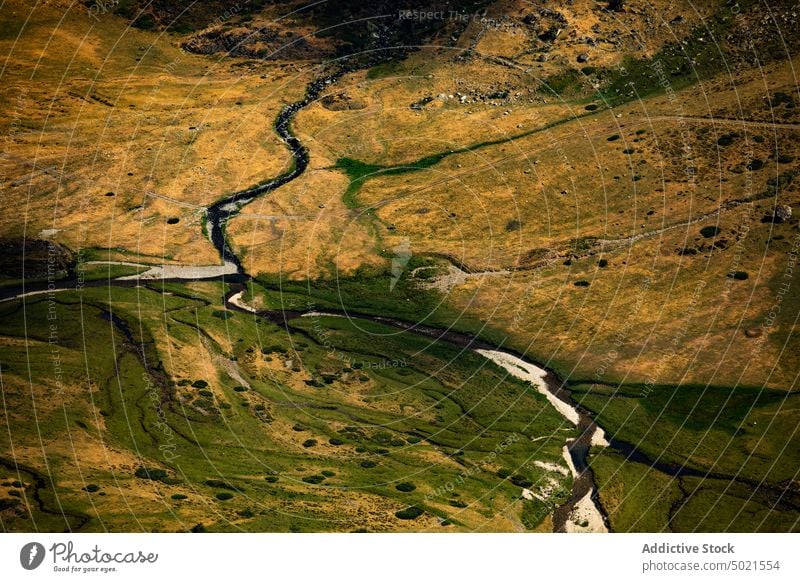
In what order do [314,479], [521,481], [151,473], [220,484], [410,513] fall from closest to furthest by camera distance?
[410,513], [220,484], [151,473], [314,479], [521,481]

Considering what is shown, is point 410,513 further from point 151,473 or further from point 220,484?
point 151,473

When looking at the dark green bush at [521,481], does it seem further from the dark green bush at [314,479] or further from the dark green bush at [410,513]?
the dark green bush at [314,479]

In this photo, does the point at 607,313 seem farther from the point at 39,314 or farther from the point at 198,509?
the point at 39,314

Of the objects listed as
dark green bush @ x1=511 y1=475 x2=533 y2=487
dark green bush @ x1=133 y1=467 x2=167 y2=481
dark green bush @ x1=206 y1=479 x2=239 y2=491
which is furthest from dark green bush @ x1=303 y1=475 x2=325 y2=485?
dark green bush @ x1=511 y1=475 x2=533 y2=487

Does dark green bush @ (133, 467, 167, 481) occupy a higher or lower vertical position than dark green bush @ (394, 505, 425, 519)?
higher

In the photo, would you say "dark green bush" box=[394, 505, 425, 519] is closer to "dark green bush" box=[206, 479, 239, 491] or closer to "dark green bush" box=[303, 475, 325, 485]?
"dark green bush" box=[303, 475, 325, 485]

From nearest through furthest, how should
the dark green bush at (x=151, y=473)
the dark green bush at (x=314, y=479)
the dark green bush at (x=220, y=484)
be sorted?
the dark green bush at (x=151, y=473), the dark green bush at (x=220, y=484), the dark green bush at (x=314, y=479)

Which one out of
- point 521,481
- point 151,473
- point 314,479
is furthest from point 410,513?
point 151,473

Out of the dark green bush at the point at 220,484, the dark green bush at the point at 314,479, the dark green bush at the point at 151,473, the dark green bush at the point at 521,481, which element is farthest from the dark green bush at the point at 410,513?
the dark green bush at the point at 151,473

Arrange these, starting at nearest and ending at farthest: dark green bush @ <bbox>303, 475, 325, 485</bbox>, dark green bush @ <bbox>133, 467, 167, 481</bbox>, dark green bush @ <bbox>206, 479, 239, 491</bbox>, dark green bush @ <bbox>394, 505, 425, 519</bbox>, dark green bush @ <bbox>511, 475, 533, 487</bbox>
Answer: dark green bush @ <bbox>394, 505, 425, 519</bbox>
dark green bush @ <bbox>133, 467, 167, 481</bbox>
dark green bush @ <bbox>206, 479, 239, 491</bbox>
dark green bush @ <bbox>303, 475, 325, 485</bbox>
dark green bush @ <bbox>511, 475, 533, 487</bbox>
